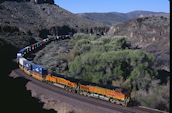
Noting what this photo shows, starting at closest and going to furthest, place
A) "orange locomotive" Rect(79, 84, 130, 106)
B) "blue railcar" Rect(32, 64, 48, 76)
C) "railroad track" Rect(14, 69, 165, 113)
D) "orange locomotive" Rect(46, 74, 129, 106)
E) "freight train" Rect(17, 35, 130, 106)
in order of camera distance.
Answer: "railroad track" Rect(14, 69, 165, 113) < "orange locomotive" Rect(79, 84, 130, 106) < "orange locomotive" Rect(46, 74, 129, 106) < "freight train" Rect(17, 35, 130, 106) < "blue railcar" Rect(32, 64, 48, 76)

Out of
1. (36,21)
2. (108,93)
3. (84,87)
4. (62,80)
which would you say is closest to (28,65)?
(62,80)

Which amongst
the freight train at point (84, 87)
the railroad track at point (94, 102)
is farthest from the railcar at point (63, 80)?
the railroad track at point (94, 102)

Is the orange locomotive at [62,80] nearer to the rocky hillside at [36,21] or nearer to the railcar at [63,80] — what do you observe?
the railcar at [63,80]

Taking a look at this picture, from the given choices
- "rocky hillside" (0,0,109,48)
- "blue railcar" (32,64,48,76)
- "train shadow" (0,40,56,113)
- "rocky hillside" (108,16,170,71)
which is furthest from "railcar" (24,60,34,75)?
"rocky hillside" (0,0,109,48)

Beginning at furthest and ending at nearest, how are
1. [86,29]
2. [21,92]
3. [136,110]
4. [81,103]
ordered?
[86,29], [21,92], [81,103], [136,110]

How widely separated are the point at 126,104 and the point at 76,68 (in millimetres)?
13546

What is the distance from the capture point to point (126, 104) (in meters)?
19.3

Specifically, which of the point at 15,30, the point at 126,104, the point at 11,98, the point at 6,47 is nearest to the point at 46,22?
the point at 15,30

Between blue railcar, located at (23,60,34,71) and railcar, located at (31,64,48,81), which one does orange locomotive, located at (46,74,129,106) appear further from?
blue railcar, located at (23,60,34,71)

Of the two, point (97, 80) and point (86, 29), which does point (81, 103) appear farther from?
point (86, 29)

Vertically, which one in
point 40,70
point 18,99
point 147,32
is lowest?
point 18,99

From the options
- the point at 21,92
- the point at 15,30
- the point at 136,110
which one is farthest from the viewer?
the point at 15,30

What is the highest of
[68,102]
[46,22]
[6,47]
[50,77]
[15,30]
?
[46,22]

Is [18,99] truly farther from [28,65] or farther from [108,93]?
[108,93]
